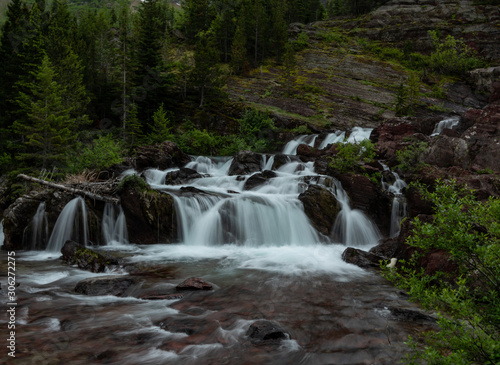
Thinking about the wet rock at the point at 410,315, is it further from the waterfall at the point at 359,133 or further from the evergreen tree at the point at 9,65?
the evergreen tree at the point at 9,65

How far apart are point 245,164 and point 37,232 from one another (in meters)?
15.2

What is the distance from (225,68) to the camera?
52.0 m

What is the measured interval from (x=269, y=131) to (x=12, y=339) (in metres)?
30.5

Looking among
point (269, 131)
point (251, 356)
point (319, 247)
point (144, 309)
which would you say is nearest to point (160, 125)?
point (269, 131)

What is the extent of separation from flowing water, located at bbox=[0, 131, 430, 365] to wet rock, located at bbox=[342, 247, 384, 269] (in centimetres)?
29

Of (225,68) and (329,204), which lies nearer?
(329,204)

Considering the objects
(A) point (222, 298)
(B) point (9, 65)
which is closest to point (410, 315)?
(A) point (222, 298)

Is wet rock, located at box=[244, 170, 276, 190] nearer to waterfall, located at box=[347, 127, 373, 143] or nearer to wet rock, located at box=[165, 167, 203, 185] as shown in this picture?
wet rock, located at box=[165, 167, 203, 185]

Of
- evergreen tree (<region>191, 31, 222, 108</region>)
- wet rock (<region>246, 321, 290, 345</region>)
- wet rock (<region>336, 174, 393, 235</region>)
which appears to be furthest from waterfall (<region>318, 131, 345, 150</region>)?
wet rock (<region>246, 321, 290, 345</region>)

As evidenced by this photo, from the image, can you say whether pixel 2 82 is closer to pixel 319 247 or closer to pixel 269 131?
pixel 269 131

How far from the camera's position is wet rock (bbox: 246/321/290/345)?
584cm

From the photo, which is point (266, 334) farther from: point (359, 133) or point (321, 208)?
point (359, 133)

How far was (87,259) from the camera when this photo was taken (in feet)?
34.3

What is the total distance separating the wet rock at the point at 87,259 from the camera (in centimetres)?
1022
